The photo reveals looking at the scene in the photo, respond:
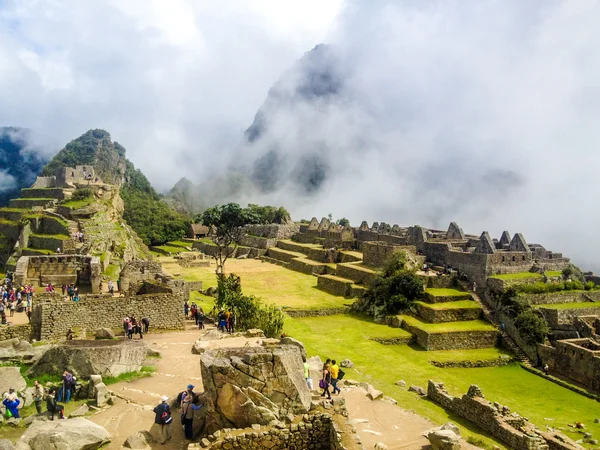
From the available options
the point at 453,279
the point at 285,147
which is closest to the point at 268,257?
the point at 453,279

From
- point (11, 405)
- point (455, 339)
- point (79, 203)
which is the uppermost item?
point (79, 203)

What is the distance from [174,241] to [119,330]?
5749 centimetres

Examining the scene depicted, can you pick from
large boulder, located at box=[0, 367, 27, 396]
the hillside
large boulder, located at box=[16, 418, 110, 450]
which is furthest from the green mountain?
large boulder, located at box=[16, 418, 110, 450]

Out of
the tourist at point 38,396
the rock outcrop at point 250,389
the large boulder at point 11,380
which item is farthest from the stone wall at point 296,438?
the large boulder at point 11,380

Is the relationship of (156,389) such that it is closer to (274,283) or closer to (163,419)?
(163,419)

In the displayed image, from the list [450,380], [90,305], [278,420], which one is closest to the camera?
[278,420]

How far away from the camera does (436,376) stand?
67.5 ft

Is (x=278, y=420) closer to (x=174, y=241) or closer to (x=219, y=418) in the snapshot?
(x=219, y=418)

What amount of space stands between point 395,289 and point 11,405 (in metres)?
23.4

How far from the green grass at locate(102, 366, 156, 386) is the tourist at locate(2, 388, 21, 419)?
7.45ft

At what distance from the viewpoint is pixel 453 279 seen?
101 ft

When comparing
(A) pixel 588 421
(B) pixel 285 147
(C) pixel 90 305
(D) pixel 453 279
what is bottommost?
(A) pixel 588 421

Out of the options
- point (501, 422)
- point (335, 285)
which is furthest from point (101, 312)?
point (335, 285)

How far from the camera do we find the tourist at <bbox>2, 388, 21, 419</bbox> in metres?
10.1
